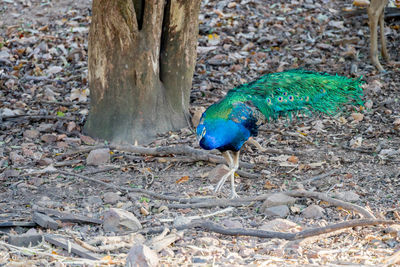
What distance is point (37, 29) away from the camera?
976 cm

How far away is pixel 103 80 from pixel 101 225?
8.15 ft

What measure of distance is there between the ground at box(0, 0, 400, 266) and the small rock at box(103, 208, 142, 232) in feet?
0.23

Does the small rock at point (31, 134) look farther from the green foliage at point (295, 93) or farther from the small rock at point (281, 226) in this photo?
the small rock at point (281, 226)

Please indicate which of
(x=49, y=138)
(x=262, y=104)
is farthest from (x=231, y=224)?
(x=49, y=138)

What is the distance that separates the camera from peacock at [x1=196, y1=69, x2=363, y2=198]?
5.06m

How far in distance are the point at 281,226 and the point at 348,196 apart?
0.92 metres

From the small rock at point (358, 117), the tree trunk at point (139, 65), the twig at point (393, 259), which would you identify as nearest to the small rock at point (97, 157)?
the tree trunk at point (139, 65)

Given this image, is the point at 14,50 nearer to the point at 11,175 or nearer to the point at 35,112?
the point at 35,112

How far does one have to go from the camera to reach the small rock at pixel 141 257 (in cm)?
337

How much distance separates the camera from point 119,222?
13.6 ft

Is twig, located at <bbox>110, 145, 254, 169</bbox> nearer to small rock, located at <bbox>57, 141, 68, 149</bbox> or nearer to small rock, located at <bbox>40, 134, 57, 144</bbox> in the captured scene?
small rock, located at <bbox>57, 141, 68, 149</bbox>

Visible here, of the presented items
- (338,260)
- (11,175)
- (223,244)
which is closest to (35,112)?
(11,175)

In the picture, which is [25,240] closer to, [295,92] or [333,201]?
[333,201]

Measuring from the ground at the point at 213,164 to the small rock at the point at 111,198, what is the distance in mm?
11
